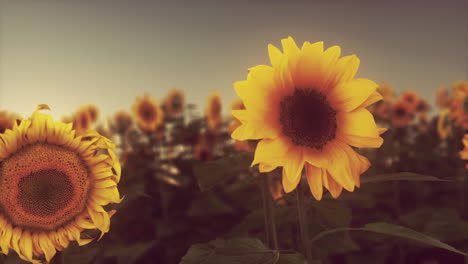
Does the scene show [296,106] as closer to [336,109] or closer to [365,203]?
[336,109]

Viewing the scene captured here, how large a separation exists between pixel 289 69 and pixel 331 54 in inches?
4.7

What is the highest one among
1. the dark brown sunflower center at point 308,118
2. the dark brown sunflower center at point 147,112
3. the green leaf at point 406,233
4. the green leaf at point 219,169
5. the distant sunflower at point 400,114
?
the dark brown sunflower center at point 147,112

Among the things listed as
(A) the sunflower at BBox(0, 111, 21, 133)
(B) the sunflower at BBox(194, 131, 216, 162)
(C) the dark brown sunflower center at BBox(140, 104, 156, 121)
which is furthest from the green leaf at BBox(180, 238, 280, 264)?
(C) the dark brown sunflower center at BBox(140, 104, 156, 121)

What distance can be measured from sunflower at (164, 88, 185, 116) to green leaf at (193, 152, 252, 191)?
3495mm

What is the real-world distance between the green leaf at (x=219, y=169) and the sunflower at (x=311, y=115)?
0.70 feet

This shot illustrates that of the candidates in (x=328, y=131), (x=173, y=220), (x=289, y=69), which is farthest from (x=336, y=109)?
(x=173, y=220)

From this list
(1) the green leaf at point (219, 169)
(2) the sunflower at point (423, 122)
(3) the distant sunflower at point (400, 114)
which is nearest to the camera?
(1) the green leaf at point (219, 169)

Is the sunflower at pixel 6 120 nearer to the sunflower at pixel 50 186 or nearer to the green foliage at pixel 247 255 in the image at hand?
the sunflower at pixel 50 186

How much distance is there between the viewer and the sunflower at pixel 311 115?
1125 millimetres

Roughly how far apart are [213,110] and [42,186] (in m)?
3.61

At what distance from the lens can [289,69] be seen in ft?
3.87

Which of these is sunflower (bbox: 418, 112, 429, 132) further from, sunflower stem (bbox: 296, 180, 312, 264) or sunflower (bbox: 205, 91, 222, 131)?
sunflower stem (bbox: 296, 180, 312, 264)

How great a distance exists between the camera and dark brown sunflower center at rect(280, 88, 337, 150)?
1188 mm

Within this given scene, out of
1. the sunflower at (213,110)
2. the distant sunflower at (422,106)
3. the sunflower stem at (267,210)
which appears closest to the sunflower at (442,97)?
the distant sunflower at (422,106)
